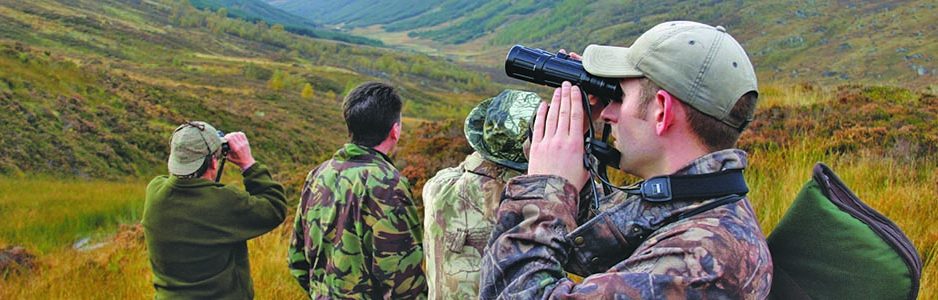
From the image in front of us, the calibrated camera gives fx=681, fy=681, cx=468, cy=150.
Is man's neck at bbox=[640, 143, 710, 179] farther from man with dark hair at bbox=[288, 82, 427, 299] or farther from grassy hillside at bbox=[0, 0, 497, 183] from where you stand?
grassy hillside at bbox=[0, 0, 497, 183]

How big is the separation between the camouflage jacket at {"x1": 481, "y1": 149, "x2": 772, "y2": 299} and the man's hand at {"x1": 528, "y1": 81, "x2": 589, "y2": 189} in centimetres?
4

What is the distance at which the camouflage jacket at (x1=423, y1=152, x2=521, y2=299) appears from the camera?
2.43 meters

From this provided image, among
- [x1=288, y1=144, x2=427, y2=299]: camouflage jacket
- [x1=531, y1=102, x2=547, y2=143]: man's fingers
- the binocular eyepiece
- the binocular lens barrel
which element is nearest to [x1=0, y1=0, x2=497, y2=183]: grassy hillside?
the binocular eyepiece

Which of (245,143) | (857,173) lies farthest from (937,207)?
(245,143)

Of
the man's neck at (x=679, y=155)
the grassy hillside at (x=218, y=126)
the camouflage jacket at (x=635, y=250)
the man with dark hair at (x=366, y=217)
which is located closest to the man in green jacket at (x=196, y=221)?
the man with dark hair at (x=366, y=217)

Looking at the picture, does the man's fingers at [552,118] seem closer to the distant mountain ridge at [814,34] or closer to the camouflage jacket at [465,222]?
the camouflage jacket at [465,222]

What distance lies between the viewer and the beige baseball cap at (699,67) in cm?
150

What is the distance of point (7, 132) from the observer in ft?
62.8

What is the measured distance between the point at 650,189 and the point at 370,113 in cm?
195

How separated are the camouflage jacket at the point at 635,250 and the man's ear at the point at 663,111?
0.34ft

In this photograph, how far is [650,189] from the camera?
154cm

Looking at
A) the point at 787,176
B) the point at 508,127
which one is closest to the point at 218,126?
the point at 787,176

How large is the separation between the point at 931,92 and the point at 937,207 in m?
6.49

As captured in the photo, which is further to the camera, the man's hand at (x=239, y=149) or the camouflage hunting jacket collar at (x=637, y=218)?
the man's hand at (x=239, y=149)
